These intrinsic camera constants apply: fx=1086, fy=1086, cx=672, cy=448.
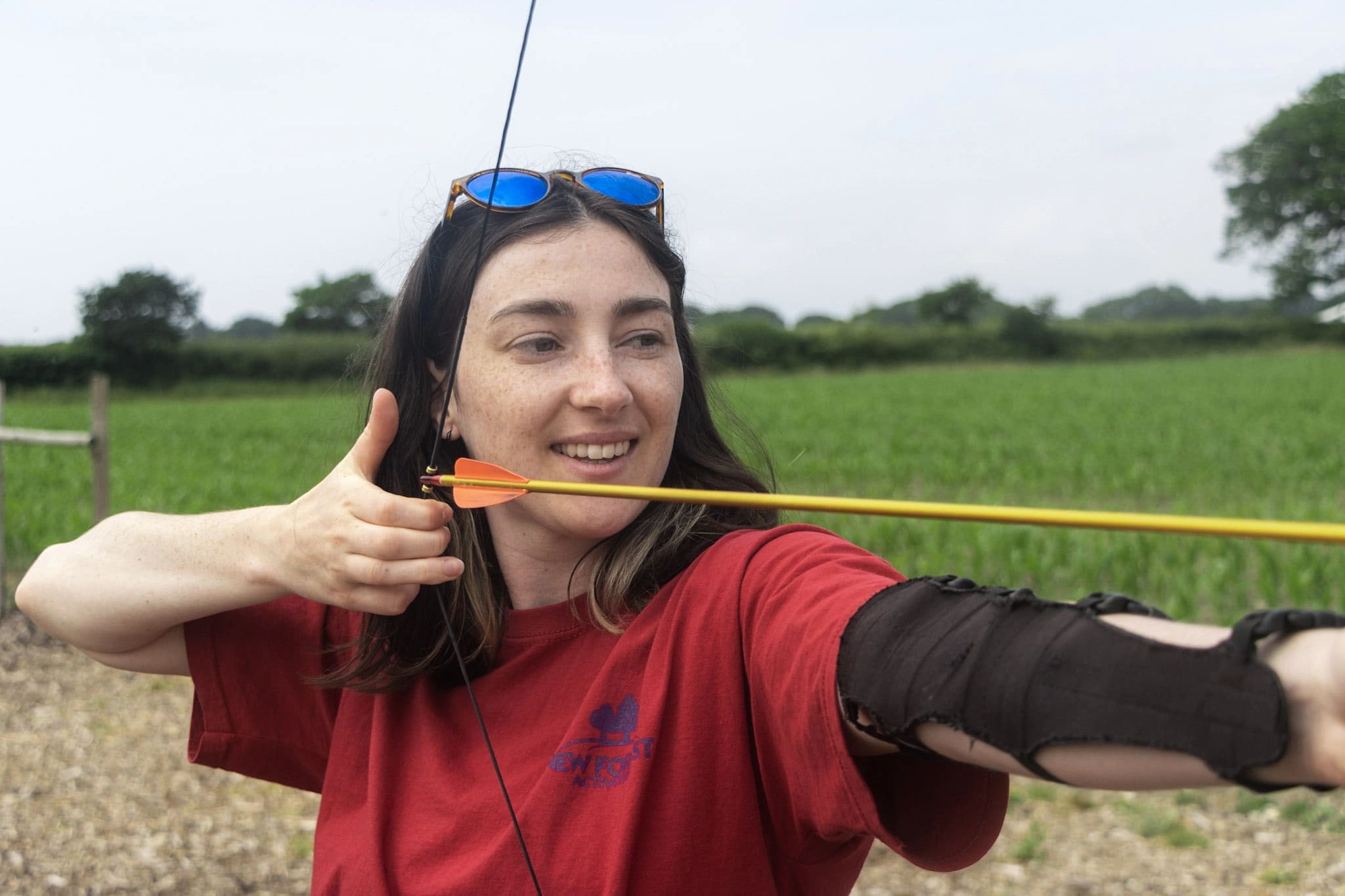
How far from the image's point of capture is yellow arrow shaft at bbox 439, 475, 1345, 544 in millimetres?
587

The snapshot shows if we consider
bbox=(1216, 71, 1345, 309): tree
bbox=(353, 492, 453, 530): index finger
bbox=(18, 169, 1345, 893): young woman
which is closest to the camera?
bbox=(18, 169, 1345, 893): young woman

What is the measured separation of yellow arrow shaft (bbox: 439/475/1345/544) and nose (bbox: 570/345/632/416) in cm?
28

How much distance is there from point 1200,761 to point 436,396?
119cm

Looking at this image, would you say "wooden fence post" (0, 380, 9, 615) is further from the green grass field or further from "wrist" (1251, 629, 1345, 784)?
"wrist" (1251, 629, 1345, 784)

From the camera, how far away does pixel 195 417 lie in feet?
62.7

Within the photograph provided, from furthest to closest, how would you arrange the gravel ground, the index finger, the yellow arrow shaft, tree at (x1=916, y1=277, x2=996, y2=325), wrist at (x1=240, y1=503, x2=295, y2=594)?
tree at (x1=916, y1=277, x2=996, y2=325) < the gravel ground < wrist at (x1=240, y1=503, x2=295, y2=594) < the index finger < the yellow arrow shaft

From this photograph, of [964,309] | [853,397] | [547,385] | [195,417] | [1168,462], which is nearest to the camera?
[547,385]

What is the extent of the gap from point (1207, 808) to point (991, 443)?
1066 centimetres

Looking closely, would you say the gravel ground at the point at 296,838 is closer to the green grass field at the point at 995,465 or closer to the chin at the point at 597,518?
the green grass field at the point at 995,465

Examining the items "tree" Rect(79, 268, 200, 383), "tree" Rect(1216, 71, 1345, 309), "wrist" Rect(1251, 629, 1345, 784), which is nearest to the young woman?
"wrist" Rect(1251, 629, 1345, 784)

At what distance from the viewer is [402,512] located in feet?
3.81

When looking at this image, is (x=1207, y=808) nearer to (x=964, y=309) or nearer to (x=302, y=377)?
(x=302, y=377)

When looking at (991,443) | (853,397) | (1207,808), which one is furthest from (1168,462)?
(853,397)

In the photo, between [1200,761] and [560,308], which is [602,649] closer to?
[560,308]
